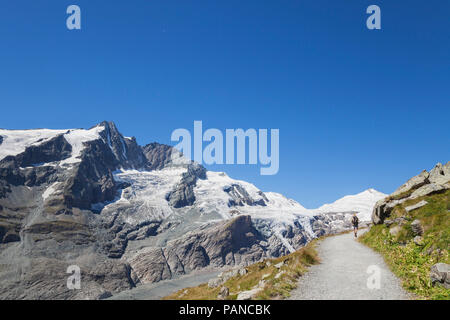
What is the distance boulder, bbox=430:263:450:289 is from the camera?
48.9ft

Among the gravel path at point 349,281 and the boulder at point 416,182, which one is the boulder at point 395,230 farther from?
the boulder at point 416,182

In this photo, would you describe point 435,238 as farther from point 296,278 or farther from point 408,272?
point 296,278

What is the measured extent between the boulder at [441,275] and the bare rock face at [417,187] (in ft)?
53.8

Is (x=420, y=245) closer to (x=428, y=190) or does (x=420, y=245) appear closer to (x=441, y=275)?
(x=441, y=275)

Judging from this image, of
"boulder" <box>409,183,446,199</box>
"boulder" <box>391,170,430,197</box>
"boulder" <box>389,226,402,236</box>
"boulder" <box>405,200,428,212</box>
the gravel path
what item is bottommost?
the gravel path

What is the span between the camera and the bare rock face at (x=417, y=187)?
3131cm

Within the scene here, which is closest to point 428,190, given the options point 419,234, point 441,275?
point 419,234

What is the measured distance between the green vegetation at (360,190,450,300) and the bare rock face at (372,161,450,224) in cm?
131

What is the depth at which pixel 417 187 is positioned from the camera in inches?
1380

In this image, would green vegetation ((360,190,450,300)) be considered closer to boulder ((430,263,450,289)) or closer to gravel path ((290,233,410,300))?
boulder ((430,263,450,289))

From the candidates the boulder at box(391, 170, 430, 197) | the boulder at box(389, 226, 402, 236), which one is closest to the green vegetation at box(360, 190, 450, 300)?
the boulder at box(389, 226, 402, 236)

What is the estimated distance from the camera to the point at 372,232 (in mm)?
34000
